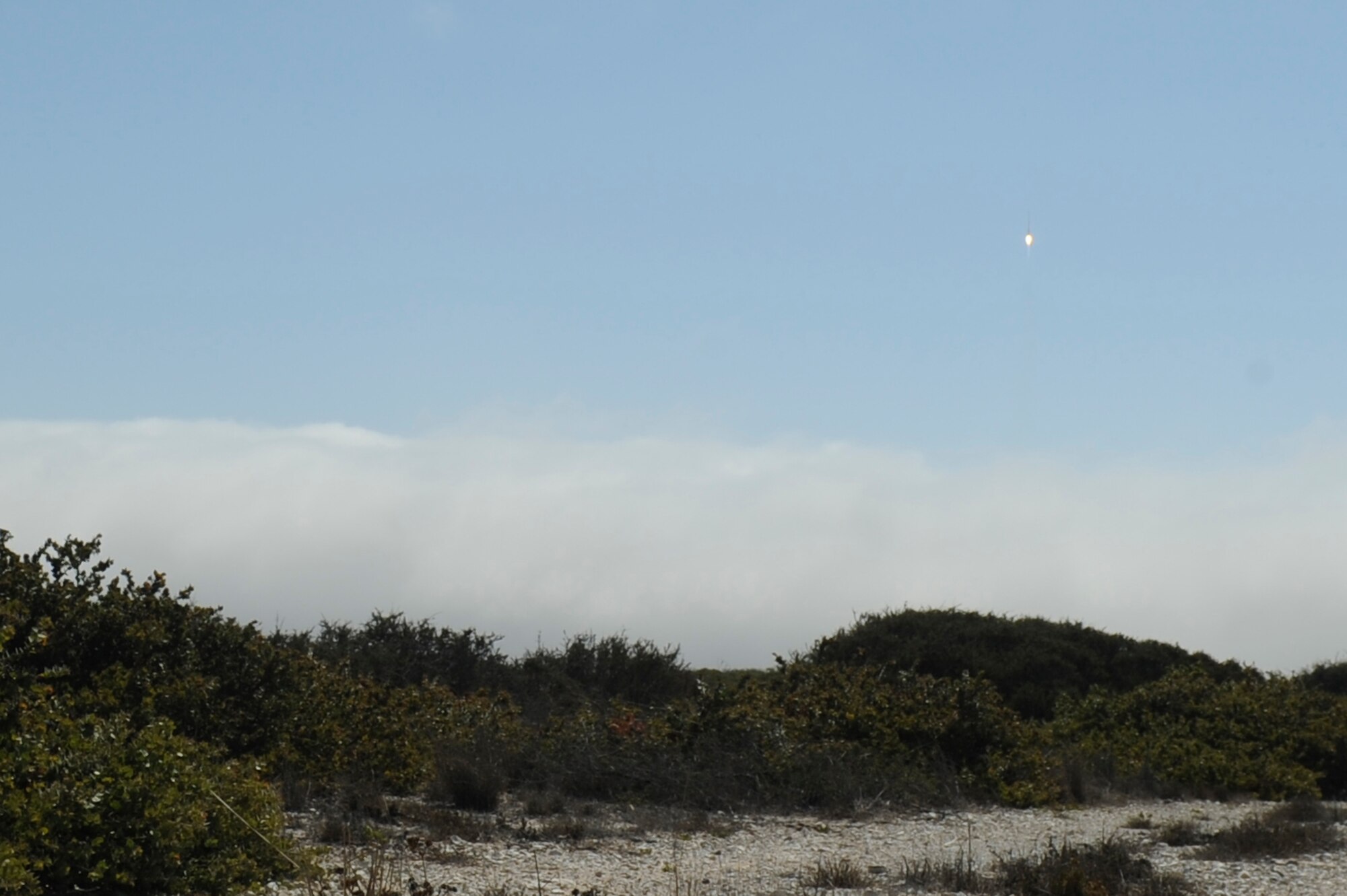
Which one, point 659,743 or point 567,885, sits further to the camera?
point 659,743

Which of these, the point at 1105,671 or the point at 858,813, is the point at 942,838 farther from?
the point at 1105,671

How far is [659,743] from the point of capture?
14914mm

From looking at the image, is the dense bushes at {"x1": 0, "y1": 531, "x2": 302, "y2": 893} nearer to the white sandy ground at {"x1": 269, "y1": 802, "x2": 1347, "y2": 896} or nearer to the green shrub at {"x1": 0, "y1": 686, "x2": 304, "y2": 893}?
the green shrub at {"x1": 0, "y1": 686, "x2": 304, "y2": 893}

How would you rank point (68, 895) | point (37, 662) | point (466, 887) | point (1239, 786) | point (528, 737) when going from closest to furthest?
point (68, 895), point (466, 887), point (37, 662), point (528, 737), point (1239, 786)

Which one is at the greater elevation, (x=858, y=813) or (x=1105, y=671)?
Answer: (x=1105, y=671)

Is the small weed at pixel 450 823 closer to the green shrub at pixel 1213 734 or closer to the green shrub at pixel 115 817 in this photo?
the green shrub at pixel 115 817

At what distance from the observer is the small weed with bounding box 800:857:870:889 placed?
940cm

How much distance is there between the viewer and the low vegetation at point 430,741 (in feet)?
25.7

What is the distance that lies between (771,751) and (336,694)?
15.8ft

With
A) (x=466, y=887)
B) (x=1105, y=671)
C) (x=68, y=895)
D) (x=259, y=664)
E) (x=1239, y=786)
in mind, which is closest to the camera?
(x=68, y=895)

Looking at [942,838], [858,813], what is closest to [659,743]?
[858,813]

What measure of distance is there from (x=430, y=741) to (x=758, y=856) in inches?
181

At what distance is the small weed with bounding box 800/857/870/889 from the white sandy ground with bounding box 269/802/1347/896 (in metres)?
0.07

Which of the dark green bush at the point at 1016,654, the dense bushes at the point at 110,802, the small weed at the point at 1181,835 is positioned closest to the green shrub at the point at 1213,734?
the dark green bush at the point at 1016,654
